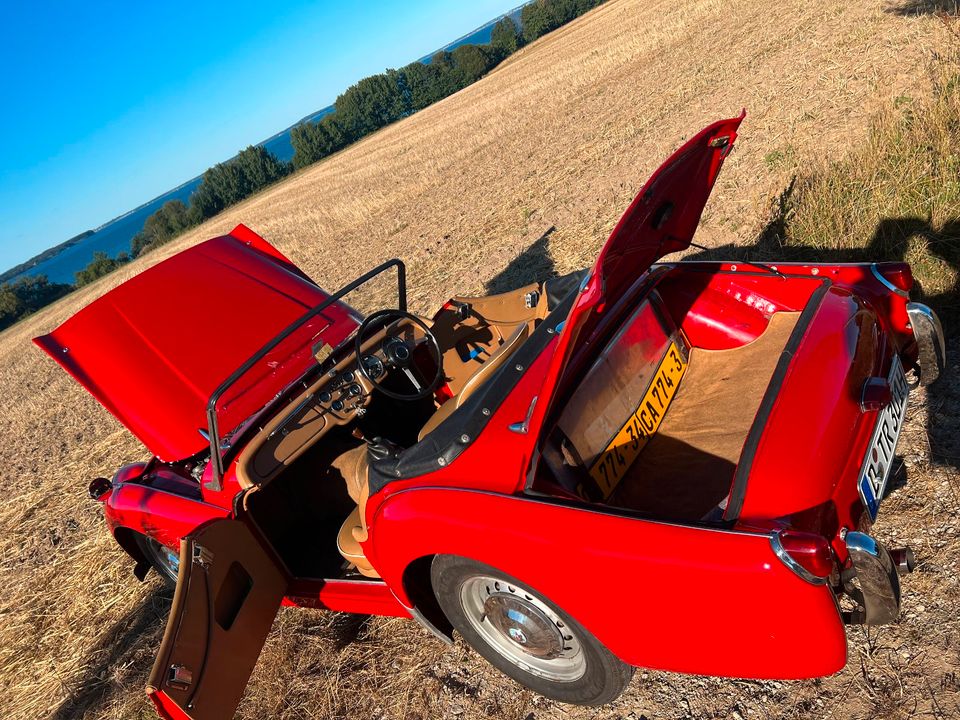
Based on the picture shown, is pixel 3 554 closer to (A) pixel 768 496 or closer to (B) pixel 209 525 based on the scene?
(B) pixel 209 525

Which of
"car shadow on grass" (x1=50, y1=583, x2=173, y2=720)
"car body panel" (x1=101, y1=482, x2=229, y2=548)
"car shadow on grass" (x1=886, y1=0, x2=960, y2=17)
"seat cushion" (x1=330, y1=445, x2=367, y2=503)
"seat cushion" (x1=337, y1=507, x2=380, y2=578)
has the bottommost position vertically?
"car shadow on grass" (x1=886, y1=0, x2=960, y2=17)

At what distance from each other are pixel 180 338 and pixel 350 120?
72.4m

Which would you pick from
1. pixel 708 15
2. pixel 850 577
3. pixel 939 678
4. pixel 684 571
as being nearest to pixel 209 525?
pixel 684 571

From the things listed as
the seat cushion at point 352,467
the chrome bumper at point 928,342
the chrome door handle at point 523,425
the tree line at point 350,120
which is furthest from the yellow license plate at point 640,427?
the tree line at point 350,120

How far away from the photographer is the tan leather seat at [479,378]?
2.74 metres

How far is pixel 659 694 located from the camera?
269 centimetres

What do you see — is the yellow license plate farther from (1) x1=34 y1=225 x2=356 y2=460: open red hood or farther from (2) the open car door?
(1) x1=34 y1=225 x2=356 y2=460: open red hood

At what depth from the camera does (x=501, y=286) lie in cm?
729

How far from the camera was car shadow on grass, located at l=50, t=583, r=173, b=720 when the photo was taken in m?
3.74

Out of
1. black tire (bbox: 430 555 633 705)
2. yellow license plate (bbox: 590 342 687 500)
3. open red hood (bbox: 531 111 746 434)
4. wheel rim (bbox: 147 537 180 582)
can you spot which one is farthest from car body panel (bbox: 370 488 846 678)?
wheel rim (bbox: 147 537 180 582)

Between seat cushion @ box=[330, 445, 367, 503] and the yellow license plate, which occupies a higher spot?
seat cushion @ box=[330, 445, 367, 503]

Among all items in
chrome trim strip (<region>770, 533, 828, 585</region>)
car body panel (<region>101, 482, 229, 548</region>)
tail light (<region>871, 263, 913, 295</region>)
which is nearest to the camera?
chrome trim strip (<region>770, 533, 828, 585</region>)

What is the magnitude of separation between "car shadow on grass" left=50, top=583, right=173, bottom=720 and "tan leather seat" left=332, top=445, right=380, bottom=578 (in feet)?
6.13

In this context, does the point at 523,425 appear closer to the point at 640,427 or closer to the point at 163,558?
the point at 640,427
